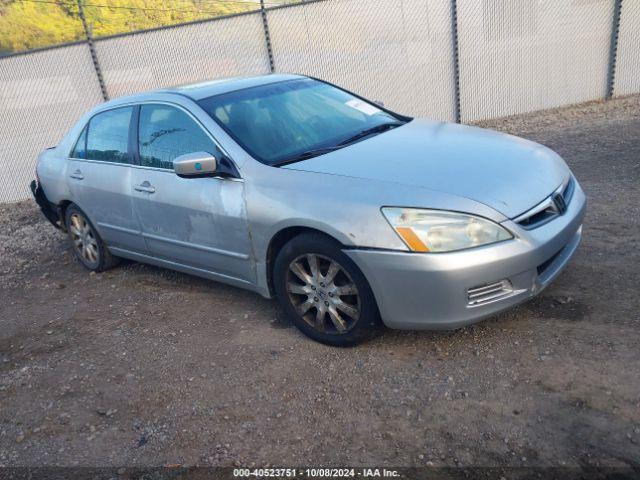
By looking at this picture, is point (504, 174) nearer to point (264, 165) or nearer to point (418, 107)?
point (264, 165)

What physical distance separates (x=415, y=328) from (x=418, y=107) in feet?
23.5

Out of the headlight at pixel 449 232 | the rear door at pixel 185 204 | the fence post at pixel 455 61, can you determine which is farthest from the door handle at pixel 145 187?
the fence post at pixel 455 61

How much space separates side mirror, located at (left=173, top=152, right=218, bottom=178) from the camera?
3.59 metres

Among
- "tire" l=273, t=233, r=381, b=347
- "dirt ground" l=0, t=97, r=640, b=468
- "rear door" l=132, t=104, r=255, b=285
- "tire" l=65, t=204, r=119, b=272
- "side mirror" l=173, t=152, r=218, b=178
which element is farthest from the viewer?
"tire" l=65, t=204, r=119, b=272

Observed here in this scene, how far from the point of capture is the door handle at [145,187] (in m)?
4.20

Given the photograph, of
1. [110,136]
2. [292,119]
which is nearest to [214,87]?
[292,119]

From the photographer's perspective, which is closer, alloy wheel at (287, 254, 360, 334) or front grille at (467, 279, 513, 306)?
front grille at (467, 279, 513, 306)

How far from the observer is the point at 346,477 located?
2465 mm

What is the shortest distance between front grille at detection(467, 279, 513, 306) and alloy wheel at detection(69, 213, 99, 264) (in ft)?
12.0

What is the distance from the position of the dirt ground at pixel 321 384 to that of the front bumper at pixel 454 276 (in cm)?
31

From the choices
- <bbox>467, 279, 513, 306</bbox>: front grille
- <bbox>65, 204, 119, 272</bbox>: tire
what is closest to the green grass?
<bbox>65, 204, 119, 272</bbox>: tire

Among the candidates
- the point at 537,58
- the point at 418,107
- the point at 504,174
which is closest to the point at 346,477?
the point at 504,174

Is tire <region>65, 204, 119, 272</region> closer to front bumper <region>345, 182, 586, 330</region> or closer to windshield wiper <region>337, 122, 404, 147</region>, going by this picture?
windshield wiper <region>337, 122, 404, 147</region>

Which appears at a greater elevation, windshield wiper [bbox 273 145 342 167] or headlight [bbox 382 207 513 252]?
windshield wiper [bbox 273 145 342 167]
